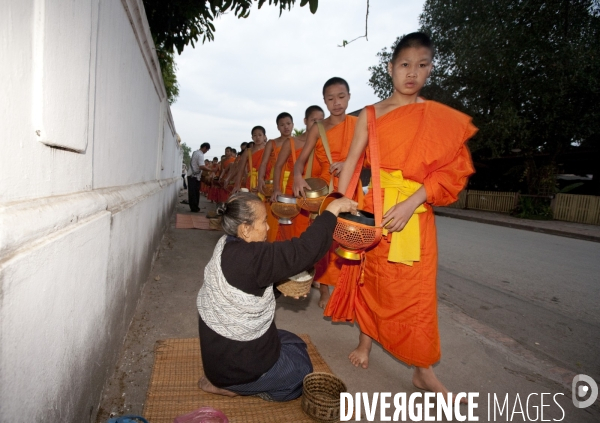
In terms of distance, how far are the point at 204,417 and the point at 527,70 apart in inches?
659

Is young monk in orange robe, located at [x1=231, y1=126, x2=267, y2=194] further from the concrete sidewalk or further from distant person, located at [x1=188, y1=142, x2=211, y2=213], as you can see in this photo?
distant person, located at [x1=188, y1=142, x2=211, y2=213]

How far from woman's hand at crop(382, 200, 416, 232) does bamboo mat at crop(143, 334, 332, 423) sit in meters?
1.02

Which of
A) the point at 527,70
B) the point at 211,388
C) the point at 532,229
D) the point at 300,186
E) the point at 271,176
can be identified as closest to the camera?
the point at 211,388

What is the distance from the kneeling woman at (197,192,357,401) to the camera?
178cm

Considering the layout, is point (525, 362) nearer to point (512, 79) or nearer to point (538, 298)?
point (538, 298)

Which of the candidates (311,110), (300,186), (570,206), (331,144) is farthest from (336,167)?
(570,206)

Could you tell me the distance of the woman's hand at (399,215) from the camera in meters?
2.18

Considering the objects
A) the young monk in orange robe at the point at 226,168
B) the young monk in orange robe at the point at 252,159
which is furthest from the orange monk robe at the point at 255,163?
the young monk in orange robe at the point at 226,168

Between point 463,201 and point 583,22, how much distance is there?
9.48 metres

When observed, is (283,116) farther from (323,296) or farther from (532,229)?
(532,229)

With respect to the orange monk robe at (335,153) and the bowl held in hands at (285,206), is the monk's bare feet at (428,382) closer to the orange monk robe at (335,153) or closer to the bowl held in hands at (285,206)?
the orange monk robe at (335,153)

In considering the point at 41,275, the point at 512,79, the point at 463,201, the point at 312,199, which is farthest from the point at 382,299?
the point at 463,201

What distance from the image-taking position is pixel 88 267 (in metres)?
1.65

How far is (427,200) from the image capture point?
2.27 metres
